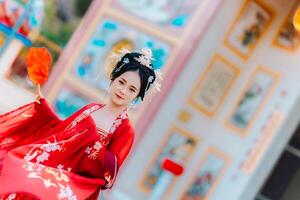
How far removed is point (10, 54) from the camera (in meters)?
3.47

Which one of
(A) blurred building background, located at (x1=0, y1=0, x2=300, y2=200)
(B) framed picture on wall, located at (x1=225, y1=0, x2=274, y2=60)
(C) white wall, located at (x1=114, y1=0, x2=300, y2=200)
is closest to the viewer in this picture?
(A) blurred building background, located at (x1=0, y1=0, x2=300, y2=200)

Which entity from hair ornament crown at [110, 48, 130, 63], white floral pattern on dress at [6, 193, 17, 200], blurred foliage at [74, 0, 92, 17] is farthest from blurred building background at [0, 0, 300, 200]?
white floral pattern on dress at [6, 193, 17, 200]

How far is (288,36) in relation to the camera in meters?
4.04

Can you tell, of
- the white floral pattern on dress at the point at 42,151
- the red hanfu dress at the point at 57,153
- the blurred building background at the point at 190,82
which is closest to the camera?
the red hanfu dress at the point at 57,153

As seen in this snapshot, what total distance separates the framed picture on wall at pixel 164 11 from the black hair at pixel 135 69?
5.27 feet

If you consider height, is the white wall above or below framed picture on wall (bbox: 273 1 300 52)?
below

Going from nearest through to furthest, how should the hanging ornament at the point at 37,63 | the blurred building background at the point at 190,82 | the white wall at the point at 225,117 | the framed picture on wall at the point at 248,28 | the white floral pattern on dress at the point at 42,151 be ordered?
the white floral pattern on dress at the point at 42,151 < the hanging ornament at the point at 37,63 < the blurred building background at the point at 190,82 < the white wall at the point at 225,117 < the framed picture on wall at the point at 248,28

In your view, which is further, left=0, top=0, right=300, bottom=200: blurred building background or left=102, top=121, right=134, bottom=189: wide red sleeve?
left=0, top=0, right=300, bottom=200: blurred building background

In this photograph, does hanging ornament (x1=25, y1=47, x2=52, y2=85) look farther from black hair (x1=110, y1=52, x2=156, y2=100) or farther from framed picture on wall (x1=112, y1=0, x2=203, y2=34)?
framed picture on wall (x1=112, y1=0, x2=203, y2=34)

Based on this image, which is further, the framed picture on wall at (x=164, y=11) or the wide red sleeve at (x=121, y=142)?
the framed picture on wall at (x=164, y=11)

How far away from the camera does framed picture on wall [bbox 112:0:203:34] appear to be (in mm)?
3656

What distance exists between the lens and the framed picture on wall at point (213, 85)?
3883 millimetres

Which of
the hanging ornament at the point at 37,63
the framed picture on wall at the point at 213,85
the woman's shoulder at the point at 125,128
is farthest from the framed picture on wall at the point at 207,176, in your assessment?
the hanging ornament at the point at 37,63

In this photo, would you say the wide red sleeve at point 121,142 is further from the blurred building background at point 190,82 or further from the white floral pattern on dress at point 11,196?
the blurred building background at point 190,82
